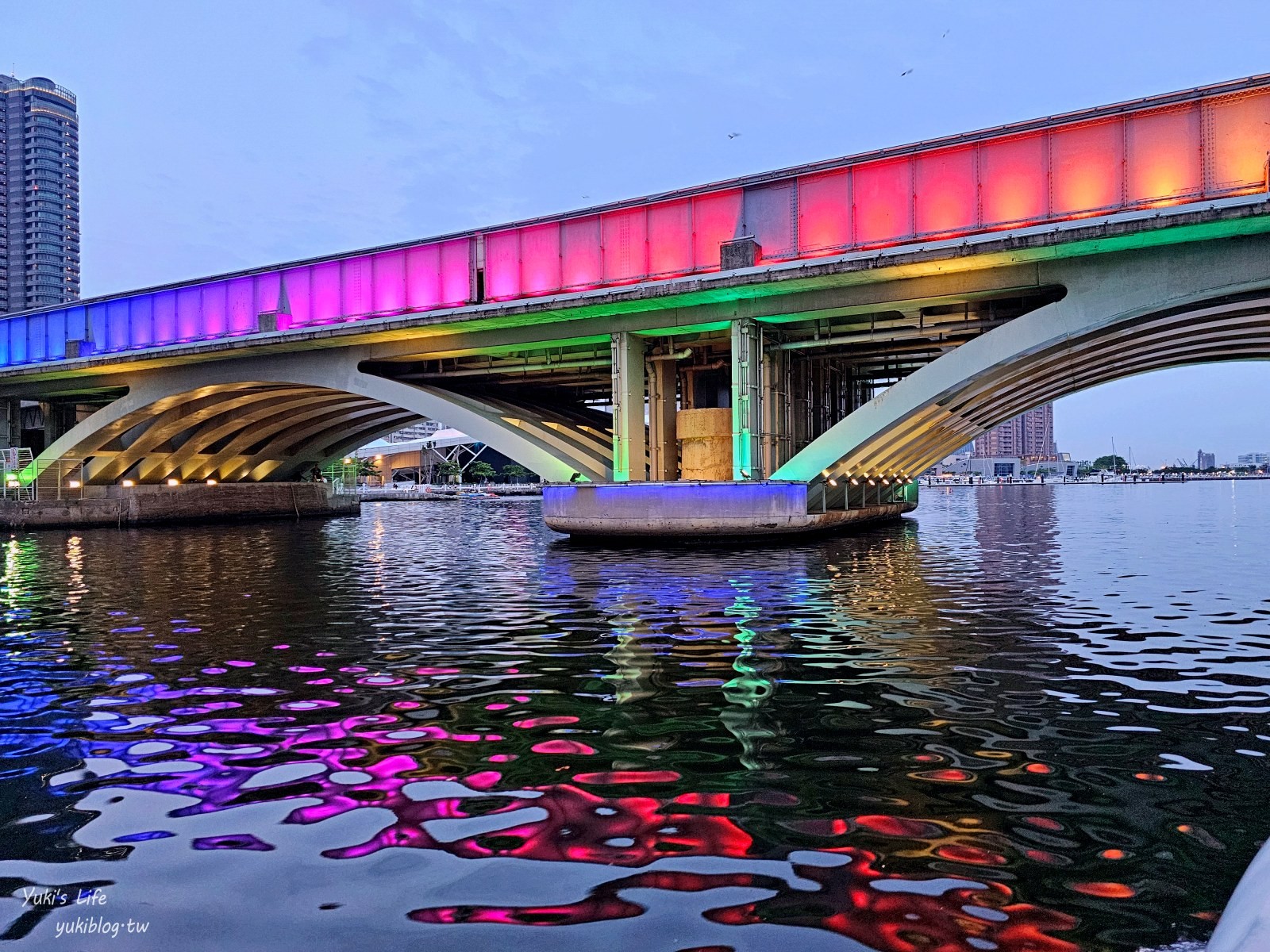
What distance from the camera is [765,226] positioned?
30125 mm

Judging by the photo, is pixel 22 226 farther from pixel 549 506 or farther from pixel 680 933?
pixel 680 933

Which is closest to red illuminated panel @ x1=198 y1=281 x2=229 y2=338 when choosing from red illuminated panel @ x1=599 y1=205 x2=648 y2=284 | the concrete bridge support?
red illuminated panel @ x1=599 y1=205 x2=648 y2=284

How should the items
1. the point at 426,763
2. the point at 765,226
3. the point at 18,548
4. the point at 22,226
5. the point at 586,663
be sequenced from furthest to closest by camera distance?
the point at 22,226, the point at 18,548, the point at 765,226, the point at 586,663, the point at 426,763

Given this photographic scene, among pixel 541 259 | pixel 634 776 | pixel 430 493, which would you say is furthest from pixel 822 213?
pixel 430 493

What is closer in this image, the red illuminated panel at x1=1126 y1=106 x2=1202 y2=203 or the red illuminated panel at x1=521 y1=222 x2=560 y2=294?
the red illuminated panel at x1=1126 y1=106 x2=1202 y2=203

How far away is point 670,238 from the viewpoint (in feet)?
104

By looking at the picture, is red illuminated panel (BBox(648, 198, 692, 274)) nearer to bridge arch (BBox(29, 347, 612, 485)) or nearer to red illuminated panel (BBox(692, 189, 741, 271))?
red illuminated panel (BBox(692, 189, 741, 271))

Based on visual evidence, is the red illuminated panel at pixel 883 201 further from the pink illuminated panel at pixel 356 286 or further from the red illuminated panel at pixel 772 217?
the pink illuminated panel at pixel 356 286

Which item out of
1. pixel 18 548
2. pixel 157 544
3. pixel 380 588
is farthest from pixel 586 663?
pixel 18 548

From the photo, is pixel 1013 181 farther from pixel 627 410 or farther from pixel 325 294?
pixel 325 294

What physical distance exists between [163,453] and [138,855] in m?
55.5

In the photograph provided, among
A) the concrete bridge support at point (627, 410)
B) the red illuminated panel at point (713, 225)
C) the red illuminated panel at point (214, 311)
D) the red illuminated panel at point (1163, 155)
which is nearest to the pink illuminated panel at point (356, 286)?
the red illuminated panel at point (214, 311)

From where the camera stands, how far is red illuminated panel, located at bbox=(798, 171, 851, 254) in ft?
94.2

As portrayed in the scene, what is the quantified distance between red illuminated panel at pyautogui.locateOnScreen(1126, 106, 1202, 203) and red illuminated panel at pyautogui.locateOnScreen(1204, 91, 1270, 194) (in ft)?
1.05
